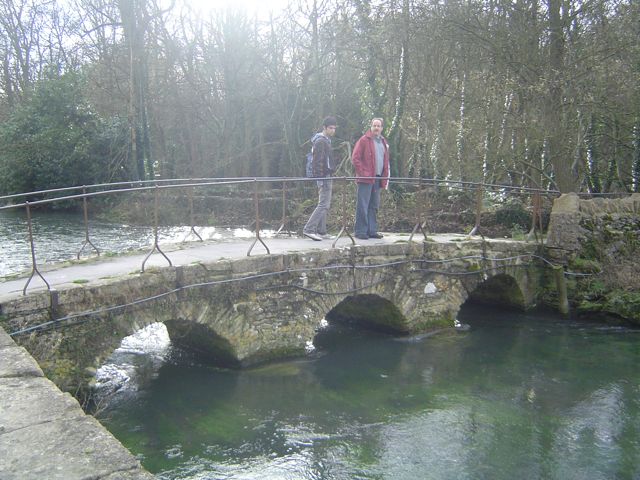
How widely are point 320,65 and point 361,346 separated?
450 inches

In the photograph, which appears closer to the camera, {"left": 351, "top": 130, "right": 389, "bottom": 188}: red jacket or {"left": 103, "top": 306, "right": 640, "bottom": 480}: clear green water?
{"left": 103, "top": 306, "right": 640, "bottom": 480}: clear green water

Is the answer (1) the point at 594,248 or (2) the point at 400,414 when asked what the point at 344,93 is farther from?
(2) the point at 400,414

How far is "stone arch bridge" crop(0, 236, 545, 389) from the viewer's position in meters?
6.02

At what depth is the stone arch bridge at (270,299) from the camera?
6016 millimetres

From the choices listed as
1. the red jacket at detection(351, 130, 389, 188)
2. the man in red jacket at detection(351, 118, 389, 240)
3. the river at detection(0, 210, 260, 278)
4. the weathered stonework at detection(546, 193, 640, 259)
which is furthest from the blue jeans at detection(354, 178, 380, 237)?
the weathered stonework at detection(546, 193, 640, 259)

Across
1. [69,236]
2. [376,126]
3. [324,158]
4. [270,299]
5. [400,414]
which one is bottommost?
[400,414]

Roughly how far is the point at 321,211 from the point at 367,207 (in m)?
0.83

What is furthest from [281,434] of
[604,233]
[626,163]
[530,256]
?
[626,163]

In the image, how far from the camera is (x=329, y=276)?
27.9ft

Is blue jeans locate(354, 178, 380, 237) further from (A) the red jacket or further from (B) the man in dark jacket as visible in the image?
(B) the man in dark jacket

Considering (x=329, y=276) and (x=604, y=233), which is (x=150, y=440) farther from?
(x=604, y=233)

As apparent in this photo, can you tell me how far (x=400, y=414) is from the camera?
22.8 feet

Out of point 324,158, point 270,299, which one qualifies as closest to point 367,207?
point 324,158

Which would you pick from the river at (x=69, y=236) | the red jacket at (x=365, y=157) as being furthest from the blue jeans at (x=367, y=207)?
the river at (x=69, y=236)
